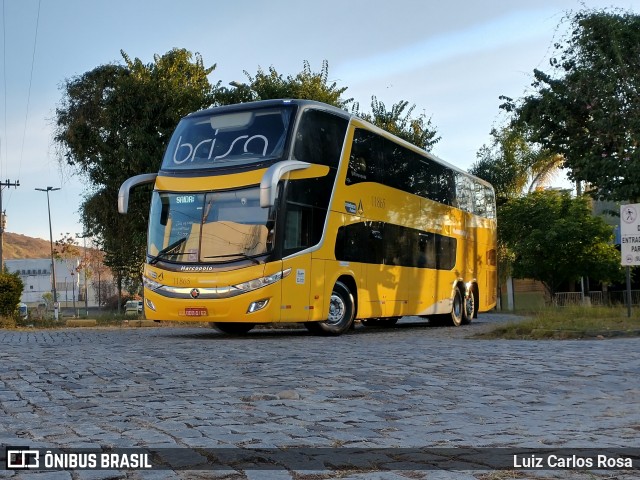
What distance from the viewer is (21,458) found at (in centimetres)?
474

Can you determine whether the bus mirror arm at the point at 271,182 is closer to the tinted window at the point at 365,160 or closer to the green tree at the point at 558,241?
the tinted window at the point at 365,160

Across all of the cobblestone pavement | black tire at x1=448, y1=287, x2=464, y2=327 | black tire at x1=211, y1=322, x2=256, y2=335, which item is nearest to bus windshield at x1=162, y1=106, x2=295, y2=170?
black tire at x1=211, y1=322, x2=256, y2=335

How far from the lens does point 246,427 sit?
19.0 ft

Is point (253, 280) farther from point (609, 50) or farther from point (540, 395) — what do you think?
point (609, 50)

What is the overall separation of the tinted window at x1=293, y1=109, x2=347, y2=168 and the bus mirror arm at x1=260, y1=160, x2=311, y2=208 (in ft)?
2.42

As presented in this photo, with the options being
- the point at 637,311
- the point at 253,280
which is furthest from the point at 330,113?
the point at 637,311

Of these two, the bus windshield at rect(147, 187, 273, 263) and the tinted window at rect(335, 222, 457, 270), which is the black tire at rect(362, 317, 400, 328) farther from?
the bus windshield at rect(147, 187, 273, 263)

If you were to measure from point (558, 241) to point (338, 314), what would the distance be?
81.7 ft

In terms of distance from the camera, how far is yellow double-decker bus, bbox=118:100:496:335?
15.1 metres

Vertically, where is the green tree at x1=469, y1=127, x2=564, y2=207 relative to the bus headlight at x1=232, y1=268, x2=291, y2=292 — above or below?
above

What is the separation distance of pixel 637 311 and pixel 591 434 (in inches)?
624

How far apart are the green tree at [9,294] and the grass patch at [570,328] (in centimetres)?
1513

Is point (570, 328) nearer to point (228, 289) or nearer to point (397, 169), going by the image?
point (397, 169)

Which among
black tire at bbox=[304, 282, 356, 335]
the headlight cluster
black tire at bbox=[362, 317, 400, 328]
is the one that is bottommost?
black tire at bbox=[362, 317, 400, 328]
